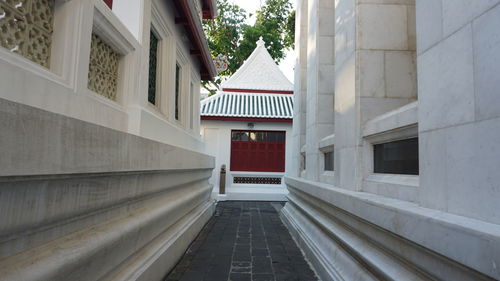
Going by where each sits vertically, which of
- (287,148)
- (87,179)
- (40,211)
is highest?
(287,148)

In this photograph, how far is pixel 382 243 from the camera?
2537mm

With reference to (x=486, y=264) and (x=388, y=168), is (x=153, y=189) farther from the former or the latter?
(x=486, y=264)

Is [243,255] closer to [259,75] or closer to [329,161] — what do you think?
[329,161]

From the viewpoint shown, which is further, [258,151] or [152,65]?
[258,151]

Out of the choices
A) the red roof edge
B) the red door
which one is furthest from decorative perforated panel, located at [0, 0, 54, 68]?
the red door

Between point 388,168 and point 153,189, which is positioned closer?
point 388,168

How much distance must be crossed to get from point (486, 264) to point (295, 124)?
761cm

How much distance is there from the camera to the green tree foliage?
23.6 metres

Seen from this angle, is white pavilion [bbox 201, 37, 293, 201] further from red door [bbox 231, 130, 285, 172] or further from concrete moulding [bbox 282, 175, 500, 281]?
concrete moulding [bbox 282, 175, 500, 281]

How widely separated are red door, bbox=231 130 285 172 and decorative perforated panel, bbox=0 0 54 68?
11458 mm

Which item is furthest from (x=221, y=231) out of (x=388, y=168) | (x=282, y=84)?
(x=282, y=84)

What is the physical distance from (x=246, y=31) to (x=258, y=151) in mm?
12672

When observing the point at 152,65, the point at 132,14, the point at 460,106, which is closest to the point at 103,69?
the point at 132,14

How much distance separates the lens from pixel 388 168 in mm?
3178
